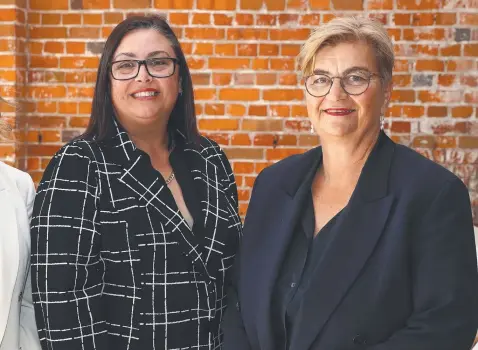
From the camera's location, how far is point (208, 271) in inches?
77.9

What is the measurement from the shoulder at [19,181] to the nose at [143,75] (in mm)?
458

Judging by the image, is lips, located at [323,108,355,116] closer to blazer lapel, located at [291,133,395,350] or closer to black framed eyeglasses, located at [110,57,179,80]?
blazer lapel, located at [291,133,395,350]

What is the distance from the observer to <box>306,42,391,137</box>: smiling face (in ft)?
5.40

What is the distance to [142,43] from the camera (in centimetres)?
198

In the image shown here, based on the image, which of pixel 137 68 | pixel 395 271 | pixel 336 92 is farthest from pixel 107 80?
pixel 395 271

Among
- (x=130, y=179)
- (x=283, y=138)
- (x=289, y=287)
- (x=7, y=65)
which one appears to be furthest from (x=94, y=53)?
(x=289, y=287)

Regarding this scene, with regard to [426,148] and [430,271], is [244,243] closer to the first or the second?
[430,271]

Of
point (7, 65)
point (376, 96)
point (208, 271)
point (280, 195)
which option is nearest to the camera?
point (376, 96)

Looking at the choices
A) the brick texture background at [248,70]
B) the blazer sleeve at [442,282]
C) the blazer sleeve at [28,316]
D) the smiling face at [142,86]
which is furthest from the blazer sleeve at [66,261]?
the brick texture background at [248,70]

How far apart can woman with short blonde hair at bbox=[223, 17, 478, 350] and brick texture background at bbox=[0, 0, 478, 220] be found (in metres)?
1.69

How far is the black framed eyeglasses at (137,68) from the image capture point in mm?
1961

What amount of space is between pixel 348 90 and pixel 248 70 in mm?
1919

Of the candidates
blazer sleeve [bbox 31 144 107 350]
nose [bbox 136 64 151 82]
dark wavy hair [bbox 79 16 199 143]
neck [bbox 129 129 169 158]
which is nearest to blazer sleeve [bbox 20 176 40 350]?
blazer sleeve [bbox 31 144 107 350]

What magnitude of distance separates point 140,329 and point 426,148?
216 cm
